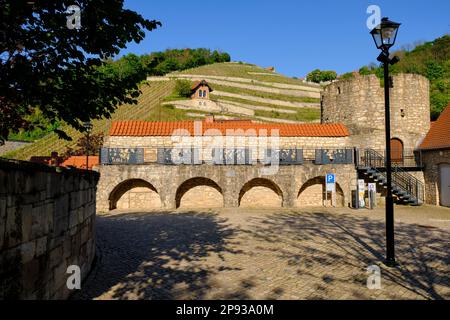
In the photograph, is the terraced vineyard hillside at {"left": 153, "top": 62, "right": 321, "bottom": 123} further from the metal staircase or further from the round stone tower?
the metal staircase

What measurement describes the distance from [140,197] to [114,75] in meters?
11.6

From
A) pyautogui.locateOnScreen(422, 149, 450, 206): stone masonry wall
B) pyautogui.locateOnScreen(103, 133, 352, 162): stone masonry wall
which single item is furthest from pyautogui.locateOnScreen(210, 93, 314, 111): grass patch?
pyautogui.locateOnScreen(422, 149, 450, 206): stone masonry wall

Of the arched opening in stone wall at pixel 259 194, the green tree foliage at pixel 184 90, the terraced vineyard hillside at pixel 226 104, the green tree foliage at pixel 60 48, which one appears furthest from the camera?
the green tree foliage at pixel 184 90

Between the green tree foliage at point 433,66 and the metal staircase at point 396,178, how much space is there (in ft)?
62.4

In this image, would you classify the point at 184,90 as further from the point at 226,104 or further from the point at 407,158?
the point at 407,158

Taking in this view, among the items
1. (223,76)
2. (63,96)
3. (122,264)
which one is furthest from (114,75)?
(223,76)

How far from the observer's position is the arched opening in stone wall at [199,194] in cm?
1652

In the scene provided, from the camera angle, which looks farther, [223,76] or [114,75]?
[223,76]

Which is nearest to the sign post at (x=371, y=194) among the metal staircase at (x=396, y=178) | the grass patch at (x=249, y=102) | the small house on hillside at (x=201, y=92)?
the metal staircase at (x=396, y=178)

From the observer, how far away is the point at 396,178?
694 inches

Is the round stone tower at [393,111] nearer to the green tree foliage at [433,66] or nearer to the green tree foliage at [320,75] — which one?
the green tree foliage at [433,66]

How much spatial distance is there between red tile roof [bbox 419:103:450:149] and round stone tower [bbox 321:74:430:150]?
117cm
